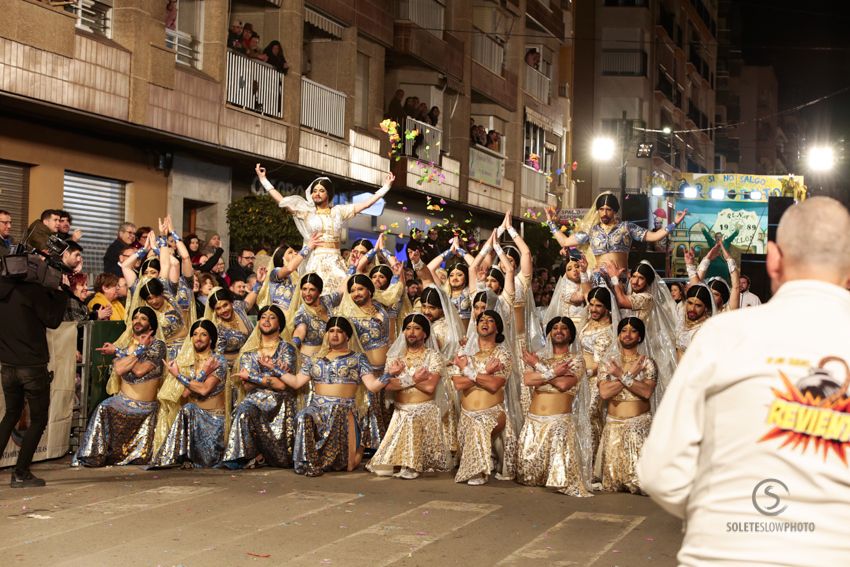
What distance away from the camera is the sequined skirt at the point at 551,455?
1120 centimetres

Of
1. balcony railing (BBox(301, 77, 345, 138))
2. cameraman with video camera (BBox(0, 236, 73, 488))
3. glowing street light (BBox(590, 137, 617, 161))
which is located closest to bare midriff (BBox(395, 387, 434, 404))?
cameraman with video camera (BBox(0, 236, 73, 488))

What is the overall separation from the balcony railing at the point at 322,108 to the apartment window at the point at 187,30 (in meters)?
3.23

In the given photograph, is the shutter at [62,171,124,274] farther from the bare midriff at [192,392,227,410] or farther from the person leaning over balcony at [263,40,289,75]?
the bare midriff at [192,392,227,410]

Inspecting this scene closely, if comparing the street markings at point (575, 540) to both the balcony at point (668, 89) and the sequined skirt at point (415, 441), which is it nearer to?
the sequined skirt at point (415, 441)

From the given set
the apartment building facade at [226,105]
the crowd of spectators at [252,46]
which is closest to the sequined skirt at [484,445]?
the apartment building facade at [226,105]

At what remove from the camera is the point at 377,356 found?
1339 cm

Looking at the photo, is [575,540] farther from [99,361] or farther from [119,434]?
[99,361]

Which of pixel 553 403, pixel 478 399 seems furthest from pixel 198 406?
pixel 553 403

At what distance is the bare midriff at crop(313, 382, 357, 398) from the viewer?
39.8ft

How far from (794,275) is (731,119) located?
9004cm

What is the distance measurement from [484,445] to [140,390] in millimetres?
3195

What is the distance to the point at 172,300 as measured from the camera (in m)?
13.0

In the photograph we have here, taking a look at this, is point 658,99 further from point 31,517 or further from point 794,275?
point 794,275

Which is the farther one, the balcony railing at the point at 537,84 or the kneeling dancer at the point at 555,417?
the balcony railing at the point at 537,84
